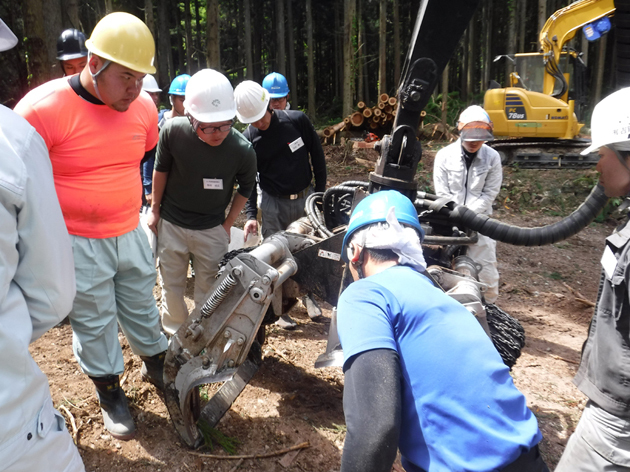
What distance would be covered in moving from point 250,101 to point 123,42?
1.67 meters

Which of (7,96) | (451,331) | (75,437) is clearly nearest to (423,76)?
(451,331)

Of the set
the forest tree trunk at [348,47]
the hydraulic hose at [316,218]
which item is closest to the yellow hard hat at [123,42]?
the hydraulic hose at [316,218]

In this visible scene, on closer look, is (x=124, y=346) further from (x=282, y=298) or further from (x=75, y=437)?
(x=282, y=298)

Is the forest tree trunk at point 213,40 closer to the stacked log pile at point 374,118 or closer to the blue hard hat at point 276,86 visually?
the blue hard hat at point 276,86

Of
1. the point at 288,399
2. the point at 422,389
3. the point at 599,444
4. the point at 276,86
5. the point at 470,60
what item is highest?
the point at 470,60

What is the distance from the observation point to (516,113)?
10.6 metres

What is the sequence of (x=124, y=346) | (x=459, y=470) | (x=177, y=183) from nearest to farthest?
(x=459, y=470)
(x=177, y=183)
(x=124, y=346)

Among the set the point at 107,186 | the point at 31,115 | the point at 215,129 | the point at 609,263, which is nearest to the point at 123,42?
the point at 31,115

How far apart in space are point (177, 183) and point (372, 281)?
2.39 meters

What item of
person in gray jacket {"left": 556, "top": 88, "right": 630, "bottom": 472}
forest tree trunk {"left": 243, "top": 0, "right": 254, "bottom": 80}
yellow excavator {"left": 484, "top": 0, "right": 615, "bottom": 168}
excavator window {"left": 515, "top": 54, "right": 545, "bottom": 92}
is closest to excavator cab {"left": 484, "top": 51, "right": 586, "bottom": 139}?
yellow excavator {"left": 484, "top": 0, "right": 615, "bottom": 168}

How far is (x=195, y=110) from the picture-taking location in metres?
3.13

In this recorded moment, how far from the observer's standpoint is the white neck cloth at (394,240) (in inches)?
64.4

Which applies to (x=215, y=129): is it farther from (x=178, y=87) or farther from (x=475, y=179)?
(x=475, y=179)

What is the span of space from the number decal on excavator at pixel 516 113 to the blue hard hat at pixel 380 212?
9.94 meters
